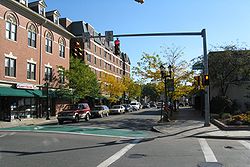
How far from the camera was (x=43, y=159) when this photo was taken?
9.80 metres

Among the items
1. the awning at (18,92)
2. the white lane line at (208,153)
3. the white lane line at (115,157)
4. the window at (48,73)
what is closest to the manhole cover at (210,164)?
the white lane line at (208,153)

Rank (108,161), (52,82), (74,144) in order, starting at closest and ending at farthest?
(108,161) < (74,144) < (52,82)

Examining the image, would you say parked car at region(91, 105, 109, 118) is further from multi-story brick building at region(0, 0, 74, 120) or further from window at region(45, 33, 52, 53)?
window at region(45, 33, 52, 53)

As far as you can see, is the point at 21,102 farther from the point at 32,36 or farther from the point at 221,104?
the point at 221,104

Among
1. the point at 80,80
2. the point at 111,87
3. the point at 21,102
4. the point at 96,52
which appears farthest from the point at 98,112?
the point at 111,87

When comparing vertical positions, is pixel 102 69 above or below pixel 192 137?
above

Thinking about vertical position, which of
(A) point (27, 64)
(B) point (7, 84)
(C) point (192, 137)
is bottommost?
(C) point (192, 137)

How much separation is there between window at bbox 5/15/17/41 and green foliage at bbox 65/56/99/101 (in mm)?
9373

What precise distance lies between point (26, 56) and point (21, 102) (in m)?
4.78

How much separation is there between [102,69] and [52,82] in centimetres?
2928

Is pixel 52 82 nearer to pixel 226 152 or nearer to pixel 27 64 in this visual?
pixel 27 64

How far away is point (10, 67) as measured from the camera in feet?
100

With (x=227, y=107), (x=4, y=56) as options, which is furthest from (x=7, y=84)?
(x=227, y=107)

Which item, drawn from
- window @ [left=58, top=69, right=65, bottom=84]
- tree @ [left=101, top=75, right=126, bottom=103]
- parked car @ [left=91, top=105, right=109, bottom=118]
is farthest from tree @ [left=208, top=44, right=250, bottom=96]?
tree @ [left=101, top=75, right=126, bottom=103]
